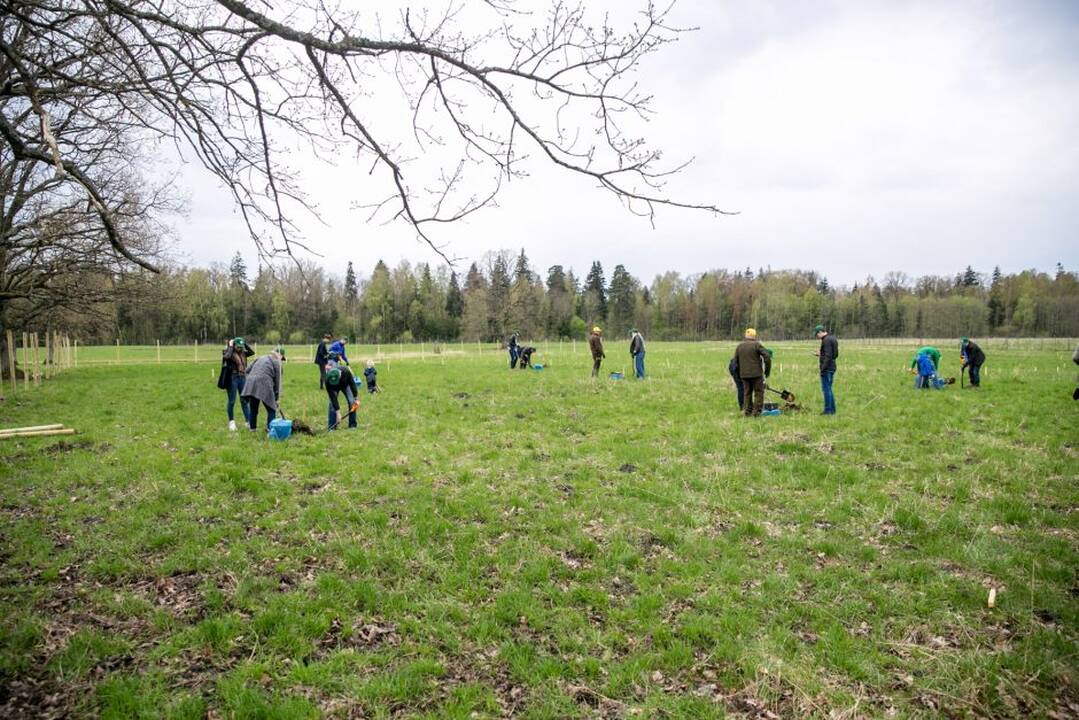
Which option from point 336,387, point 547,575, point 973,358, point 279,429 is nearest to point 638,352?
point 973,358

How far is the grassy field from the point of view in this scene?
410cm

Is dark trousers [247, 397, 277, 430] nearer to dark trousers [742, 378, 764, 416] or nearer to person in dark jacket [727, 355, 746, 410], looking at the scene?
person in dark jacket [727, 355, 746, 410]

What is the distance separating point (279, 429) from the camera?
11.4m

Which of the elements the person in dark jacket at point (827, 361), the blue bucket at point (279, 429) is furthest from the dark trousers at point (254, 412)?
the person in dark jacket at point (827, 361)

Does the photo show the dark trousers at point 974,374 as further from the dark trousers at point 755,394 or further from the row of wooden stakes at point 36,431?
the row of wooden stakes at point 36,431

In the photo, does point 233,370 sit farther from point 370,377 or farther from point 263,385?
point 370,377

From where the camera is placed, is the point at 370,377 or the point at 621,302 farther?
the point at 621,302

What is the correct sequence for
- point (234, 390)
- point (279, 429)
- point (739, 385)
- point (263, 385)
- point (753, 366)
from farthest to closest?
point (739, 385) < point (753, 366) < point (234, 390) < point (263, 385) < point (279, 429)

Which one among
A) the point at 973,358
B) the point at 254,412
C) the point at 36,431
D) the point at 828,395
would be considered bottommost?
the point at 36,431

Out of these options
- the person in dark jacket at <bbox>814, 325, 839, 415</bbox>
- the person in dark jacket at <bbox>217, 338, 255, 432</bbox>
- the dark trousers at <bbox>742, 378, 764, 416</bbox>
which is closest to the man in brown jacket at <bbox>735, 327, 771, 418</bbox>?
the dark trousers at <bbox>742, 378, 764, 416</bbox>

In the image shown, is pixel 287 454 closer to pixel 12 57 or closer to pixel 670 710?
pixel 12 57

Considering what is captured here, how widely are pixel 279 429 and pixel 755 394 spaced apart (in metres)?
10.7

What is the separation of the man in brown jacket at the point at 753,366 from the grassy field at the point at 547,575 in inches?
70.1

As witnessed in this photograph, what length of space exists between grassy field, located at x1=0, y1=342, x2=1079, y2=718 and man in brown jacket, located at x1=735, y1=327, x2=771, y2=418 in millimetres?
1781
